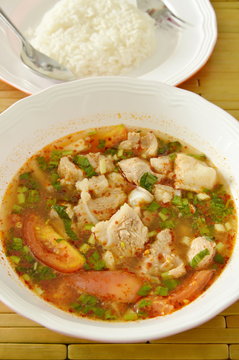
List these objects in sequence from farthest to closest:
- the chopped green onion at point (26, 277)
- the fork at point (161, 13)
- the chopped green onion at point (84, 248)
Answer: the fork at point (161, 13)
the chopped green onion at point (84, 248)
the chopped green onion at point (26, 277)

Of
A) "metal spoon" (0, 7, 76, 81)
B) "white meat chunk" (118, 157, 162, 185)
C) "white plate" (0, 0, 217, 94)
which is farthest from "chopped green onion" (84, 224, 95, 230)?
"metal spoon" (0, 7, 76, 81)

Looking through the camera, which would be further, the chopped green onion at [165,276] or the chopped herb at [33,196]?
the chopped herb at [33,196]

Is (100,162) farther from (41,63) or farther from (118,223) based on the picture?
(41,63)

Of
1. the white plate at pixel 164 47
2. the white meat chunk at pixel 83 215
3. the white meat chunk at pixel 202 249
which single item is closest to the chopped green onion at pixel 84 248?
the white meat chunk at pixel 83 215

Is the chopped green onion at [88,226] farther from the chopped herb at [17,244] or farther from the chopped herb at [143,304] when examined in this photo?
the chopped herb at [143,304]

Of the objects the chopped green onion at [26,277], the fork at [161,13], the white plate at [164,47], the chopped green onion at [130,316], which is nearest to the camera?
the chopped green onion at [130,316]

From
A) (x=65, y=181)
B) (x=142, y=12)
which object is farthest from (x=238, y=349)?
(x=142, y=12)

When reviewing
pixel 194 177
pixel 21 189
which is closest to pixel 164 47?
pixel 194 177

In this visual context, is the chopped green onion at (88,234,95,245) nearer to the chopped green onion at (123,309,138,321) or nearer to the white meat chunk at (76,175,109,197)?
the white meat chunk at (76,175,109,197)
